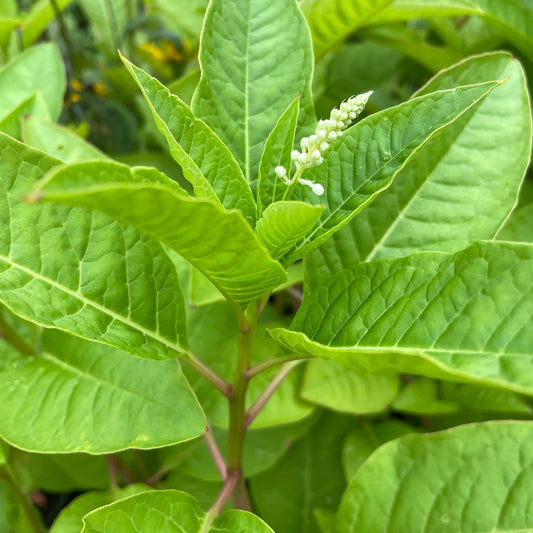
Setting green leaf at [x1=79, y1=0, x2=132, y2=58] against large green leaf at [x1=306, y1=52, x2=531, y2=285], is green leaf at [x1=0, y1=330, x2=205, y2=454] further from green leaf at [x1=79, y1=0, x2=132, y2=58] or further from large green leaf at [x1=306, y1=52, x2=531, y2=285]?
green leaf at [x1=79, y1=0, x2=132, y2=58]

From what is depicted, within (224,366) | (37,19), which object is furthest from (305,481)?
(37,19)

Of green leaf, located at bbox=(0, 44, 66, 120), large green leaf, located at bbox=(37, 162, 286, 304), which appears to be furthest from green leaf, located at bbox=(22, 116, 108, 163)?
large green leaf, located at bbox=(37, 162, 286, 304)

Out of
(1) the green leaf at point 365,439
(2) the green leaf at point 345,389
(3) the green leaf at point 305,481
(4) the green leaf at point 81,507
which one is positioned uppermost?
(2) the green leaf at point 345,389

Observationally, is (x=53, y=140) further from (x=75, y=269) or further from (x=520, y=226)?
(x=520, y=226)

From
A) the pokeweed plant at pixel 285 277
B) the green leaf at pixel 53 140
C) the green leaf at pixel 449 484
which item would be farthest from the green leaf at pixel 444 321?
the green leaf at pixel 53 140

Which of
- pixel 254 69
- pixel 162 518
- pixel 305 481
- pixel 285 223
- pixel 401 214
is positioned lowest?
pixel 305 481

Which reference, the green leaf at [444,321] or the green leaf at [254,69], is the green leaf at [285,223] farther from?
the green leaf at [254,69]

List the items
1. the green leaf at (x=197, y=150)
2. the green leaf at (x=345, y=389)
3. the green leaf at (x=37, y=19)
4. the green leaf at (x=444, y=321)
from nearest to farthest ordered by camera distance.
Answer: the green leaf at (x=444, y=321)
the green leaf at (x=197, y=150)
the green leaf at (x=345, y=389)
the green leaf at (x=37, y=19)
